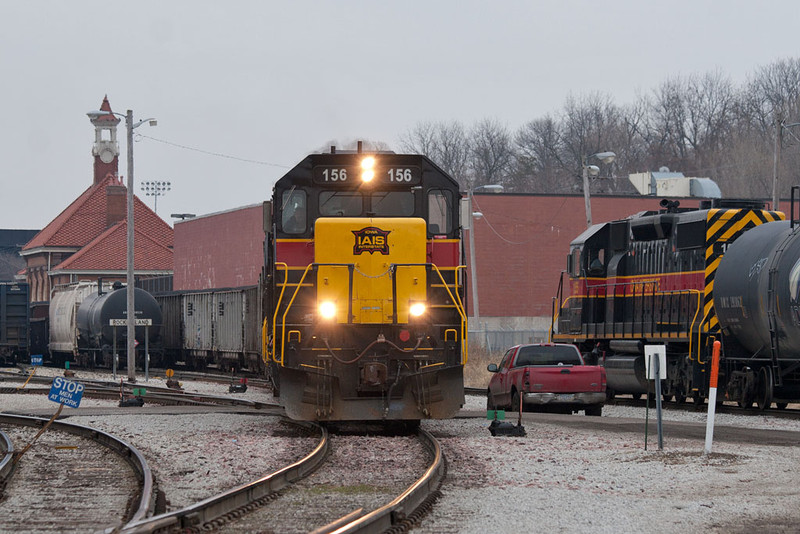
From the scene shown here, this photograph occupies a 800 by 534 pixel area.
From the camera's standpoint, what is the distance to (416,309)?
16.3 meters

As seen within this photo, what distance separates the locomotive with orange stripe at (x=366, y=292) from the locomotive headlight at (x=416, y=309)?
0.04ft

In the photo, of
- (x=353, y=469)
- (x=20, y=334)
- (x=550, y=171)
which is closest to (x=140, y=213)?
(x=550, y=171)

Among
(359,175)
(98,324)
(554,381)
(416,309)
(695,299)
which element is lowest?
(554,381)

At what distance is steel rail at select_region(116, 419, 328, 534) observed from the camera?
8477 millimetres

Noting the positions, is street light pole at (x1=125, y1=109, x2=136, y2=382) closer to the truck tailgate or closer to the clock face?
the truck tailgate

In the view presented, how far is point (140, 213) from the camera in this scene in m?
93.3

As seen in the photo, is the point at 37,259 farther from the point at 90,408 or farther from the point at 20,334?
the point at 90,408

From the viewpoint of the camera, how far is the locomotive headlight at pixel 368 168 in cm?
1655

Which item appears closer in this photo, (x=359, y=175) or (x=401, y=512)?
(x=401, y=512)

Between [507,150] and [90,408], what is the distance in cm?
7518

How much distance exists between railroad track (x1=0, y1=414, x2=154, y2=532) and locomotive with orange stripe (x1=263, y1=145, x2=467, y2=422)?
2.82m

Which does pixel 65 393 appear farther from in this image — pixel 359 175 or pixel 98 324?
pixel 98 324

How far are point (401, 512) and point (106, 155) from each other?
295ft

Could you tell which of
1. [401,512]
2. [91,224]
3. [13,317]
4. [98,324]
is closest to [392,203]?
[401,512]
